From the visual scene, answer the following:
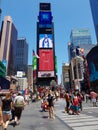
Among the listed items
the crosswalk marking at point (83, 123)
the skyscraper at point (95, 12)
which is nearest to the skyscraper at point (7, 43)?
the skyscraper at point (95, 12)

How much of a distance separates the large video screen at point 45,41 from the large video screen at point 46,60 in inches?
113

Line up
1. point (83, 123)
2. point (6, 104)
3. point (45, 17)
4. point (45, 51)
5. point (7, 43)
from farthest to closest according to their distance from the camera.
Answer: point (7, 43), point (45, 17), point (45, 51), point (83, 123), point (6, 104)

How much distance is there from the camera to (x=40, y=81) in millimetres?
124500

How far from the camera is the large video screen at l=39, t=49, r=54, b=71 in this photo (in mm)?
119188

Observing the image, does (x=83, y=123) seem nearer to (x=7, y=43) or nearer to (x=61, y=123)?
(x=61, y=123)

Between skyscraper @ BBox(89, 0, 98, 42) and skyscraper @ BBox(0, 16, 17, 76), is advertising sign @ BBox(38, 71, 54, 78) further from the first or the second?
skyscraper @ BBox(0, 16, 17, 76)

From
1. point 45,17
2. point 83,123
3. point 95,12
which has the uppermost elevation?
point 95,12

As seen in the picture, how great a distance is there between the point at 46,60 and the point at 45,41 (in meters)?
11.3

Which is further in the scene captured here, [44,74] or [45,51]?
[44,74]

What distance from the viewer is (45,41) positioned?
12356 cm

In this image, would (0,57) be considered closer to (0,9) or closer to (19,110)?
(0,9)

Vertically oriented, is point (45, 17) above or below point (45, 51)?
above

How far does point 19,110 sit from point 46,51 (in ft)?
356

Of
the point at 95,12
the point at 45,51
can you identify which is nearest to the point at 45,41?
the point at 45,51
